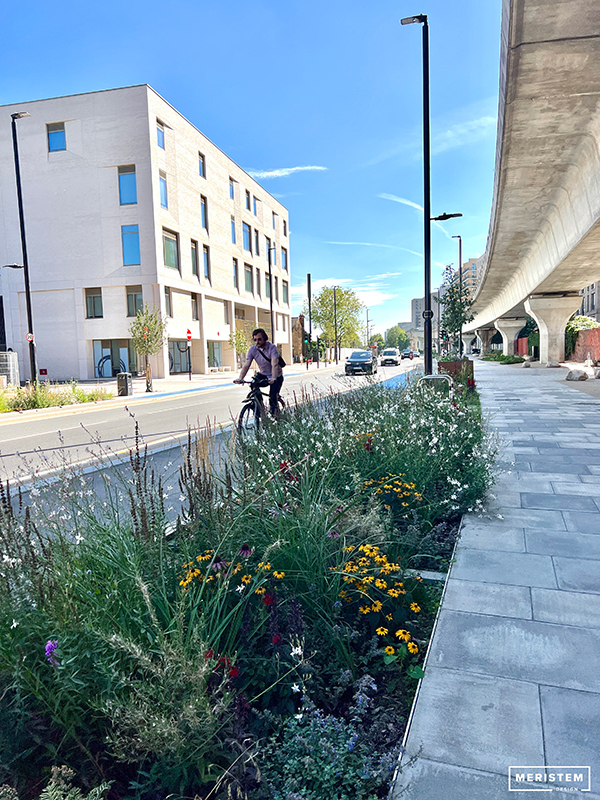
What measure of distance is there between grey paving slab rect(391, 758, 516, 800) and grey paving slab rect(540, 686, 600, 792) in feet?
0.55

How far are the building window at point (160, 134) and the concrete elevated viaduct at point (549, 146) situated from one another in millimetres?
21554

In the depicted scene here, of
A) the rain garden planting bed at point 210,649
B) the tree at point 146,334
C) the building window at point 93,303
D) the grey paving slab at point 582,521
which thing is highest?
Result: the building window at point 93,303

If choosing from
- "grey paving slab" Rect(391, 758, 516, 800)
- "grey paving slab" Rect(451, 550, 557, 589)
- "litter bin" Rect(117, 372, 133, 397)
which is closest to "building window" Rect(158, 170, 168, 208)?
"litter bin" Rect(117, 372, 133, 397)

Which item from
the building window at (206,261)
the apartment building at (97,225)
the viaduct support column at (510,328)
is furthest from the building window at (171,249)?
the viaduct support column at (510,328)

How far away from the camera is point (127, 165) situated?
1284 inches

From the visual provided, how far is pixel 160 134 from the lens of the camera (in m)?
33.6

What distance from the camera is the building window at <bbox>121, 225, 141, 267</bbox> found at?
32.6m

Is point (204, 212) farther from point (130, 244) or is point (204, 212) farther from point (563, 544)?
point (563, 544)

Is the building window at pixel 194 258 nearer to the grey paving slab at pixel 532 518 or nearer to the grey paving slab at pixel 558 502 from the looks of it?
the grey paving slab at pixel 558 502

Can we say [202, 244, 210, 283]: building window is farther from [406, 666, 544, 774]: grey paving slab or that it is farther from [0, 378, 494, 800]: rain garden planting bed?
[406, 666, 544, 774]: grey paving slab

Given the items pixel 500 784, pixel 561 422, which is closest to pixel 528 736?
pixel 500 784

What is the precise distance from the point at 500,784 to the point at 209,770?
3.34 ft

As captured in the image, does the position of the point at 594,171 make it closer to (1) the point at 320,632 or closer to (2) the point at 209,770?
(1) the point at 320,632

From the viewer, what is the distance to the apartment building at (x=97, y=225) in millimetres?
32406
